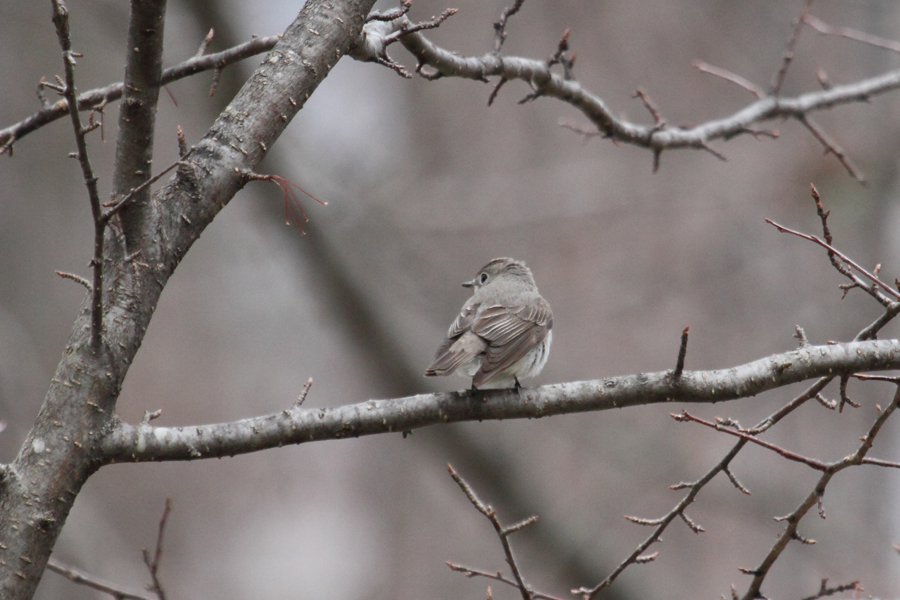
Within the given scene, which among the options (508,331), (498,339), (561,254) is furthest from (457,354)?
(561,254)

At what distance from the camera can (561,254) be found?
8.79 metres

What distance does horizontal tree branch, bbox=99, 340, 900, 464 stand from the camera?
2182mm

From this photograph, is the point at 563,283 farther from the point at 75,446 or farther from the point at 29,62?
the point at 29,62

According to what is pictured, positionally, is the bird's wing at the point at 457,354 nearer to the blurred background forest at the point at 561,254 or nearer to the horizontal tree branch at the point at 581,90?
the horizontal tree branch at the point at 581,90

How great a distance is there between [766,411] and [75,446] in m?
7.89

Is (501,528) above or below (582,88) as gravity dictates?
below

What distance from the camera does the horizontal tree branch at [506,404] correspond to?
7.16 ft

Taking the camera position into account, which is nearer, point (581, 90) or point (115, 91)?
point (115, 91)

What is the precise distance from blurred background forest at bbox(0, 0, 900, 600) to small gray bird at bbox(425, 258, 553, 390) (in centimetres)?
264

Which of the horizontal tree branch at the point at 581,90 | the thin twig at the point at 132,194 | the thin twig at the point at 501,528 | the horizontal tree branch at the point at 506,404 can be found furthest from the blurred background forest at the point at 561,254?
the thin twig at the point at 501,528

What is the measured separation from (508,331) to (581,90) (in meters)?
1.31

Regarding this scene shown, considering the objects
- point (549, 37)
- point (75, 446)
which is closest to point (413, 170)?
point (549, 37)

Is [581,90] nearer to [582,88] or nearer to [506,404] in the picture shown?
[582,88]

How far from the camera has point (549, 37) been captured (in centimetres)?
929
